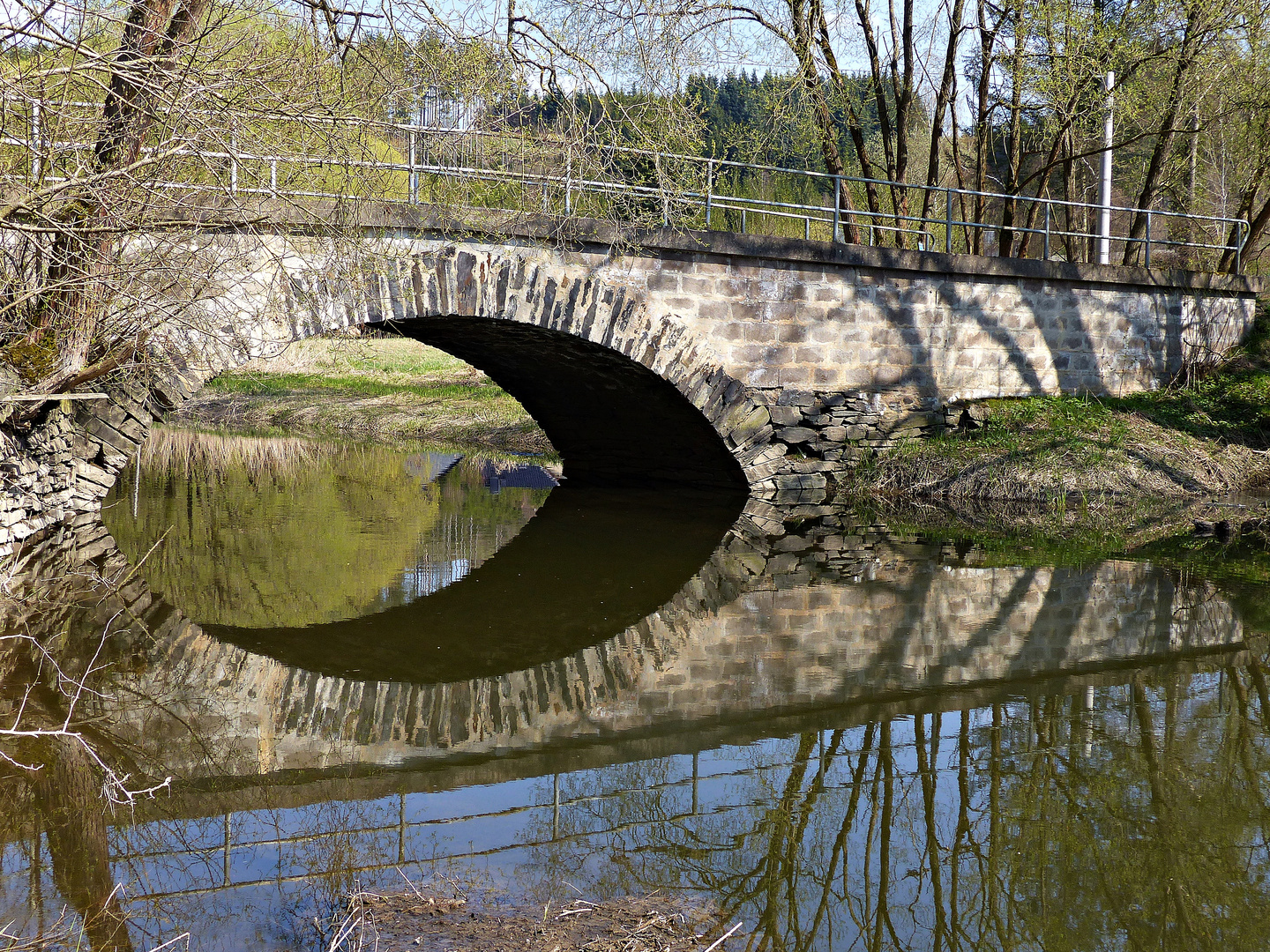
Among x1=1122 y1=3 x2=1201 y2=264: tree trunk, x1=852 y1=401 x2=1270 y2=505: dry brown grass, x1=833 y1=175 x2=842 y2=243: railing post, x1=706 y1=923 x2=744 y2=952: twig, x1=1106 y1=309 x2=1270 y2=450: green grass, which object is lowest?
x1=706 y1=923 x2=744 y2=952: twig

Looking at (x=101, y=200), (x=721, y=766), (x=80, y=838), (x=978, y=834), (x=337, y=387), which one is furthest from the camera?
(x=337, y=387)

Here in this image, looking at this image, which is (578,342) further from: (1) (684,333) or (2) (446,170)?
(2) (446,170)

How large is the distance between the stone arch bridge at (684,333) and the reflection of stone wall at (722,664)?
2829 mm

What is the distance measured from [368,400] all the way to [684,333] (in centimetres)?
1279

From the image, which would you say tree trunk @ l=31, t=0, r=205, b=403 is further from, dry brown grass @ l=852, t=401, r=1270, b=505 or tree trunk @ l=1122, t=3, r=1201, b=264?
tree trunk @ l=1122, t=3, r=1201, b=264

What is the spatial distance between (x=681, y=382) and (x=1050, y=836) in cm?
833

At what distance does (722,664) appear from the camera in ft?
20.9

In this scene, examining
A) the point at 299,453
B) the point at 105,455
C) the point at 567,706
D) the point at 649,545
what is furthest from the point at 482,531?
the point at 299,453

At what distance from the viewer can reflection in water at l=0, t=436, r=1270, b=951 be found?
11.6 feet

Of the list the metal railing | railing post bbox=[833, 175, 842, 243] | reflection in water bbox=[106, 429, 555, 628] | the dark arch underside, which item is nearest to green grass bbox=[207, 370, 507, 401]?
reflection in water bbox=[106, 429, 555, 628]

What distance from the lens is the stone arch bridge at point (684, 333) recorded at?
9414mm

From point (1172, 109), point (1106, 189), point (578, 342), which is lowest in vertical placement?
point (578, 342)

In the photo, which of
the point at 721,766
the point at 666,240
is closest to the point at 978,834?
the point at 721,766

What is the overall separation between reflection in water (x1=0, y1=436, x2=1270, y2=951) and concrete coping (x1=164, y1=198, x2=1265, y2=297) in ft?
9.24
